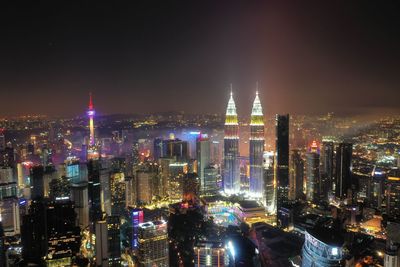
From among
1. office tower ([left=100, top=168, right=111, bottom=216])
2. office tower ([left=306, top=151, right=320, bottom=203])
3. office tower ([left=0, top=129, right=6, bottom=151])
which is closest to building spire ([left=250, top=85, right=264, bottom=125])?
office tower ([left=306, top=151, right=320, bottom=203])

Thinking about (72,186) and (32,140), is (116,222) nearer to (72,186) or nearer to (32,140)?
(72,186)

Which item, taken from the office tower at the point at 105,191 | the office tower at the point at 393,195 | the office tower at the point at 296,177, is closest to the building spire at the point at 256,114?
the office tower at the point at 296,177

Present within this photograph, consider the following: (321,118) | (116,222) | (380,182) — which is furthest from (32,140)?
(380,182)

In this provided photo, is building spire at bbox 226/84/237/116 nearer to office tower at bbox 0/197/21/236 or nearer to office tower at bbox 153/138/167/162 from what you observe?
office tower at bbox 153/138/167/162

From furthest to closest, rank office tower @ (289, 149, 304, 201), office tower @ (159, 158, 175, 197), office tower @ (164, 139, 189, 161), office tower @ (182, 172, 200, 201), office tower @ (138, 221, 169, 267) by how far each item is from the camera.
→ 1. office tower @ (164, 139, 189, 161)
2. office tower @ (159, 158, 175, 197)
3. office tower @ (182, 172, 200, 201)
4. office tower @ (289, 149, 304, 201)
5. office tower @ (138, 221, 169, 267)

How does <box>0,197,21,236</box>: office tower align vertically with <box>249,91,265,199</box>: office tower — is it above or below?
below

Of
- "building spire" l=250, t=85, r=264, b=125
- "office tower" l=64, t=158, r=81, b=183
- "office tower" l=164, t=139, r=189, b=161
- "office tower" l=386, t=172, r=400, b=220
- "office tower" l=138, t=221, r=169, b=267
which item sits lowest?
"office tower" l=138, t=221, r=169, b=267

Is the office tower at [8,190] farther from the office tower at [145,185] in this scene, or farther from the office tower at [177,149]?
the office tower at [177,149]
